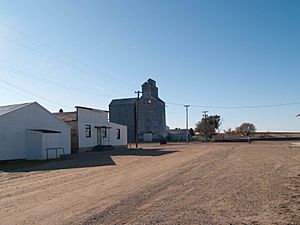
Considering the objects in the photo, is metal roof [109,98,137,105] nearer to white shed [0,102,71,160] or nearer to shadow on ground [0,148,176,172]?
white shed [0,102,71,160]

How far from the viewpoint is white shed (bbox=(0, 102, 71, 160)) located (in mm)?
30538

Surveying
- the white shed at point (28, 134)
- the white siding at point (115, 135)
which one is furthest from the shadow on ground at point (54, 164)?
the white siding at point (115, 135)

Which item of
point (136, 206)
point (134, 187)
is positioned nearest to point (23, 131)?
point (134, 187)

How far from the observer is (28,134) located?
1282 inches

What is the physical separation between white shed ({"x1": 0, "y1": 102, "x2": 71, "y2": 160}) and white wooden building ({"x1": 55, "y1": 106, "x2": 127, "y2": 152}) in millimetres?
7292

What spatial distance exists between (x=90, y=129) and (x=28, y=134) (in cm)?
1396

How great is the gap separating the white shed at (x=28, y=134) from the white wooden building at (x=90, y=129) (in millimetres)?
7292

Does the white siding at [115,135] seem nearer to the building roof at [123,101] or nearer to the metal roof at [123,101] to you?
the building roof at [123,101]

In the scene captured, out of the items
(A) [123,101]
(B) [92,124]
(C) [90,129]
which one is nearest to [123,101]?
(A) [123,101]

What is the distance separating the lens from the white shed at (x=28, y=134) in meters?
30.5

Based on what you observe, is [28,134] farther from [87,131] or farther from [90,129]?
[90,129]

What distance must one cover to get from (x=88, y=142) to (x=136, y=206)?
36.8 metres

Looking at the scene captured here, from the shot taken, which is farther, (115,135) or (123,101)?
(123,101)

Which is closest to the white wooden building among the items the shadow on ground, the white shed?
the white shed
